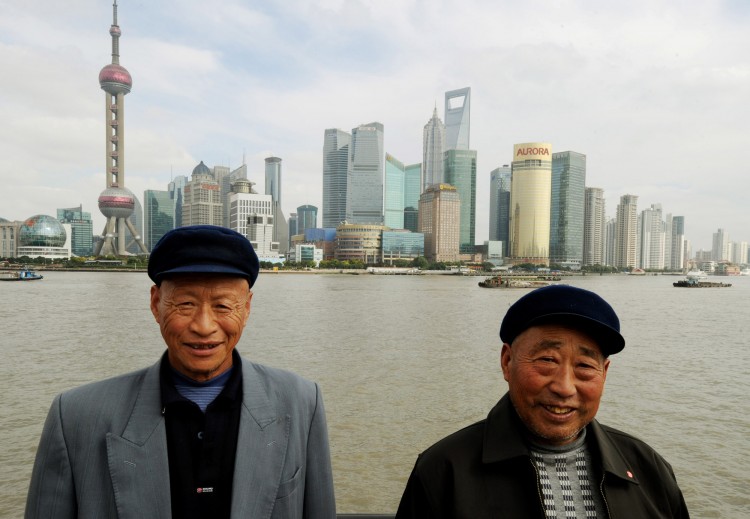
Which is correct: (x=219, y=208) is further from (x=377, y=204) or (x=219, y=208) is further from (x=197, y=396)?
(x=197, y=396)

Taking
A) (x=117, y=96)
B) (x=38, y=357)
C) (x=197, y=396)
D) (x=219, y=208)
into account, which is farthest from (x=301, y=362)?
(x=219, y=208)

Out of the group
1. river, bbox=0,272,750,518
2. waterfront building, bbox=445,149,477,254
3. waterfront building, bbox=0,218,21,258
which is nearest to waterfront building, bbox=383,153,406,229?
waterfront building, bbox=445,149,477,254

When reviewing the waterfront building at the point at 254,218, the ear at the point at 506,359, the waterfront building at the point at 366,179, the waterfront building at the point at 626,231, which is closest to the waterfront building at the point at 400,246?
the waterfront building at the point at 254,218

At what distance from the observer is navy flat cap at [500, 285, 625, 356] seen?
1647 millimetres

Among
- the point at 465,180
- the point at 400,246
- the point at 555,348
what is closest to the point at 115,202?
the point at 400,246

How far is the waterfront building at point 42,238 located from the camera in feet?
370

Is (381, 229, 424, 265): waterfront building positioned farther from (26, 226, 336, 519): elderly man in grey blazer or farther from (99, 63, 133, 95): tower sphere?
(26, 226, 336, 519): elderly man in grey blazer

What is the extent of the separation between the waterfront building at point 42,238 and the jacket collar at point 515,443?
130 metres

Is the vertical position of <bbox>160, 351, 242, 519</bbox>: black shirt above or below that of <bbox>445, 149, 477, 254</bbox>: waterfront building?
below

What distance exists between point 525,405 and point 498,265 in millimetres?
157115

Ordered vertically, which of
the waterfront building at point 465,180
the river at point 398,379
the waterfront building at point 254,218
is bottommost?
the river at point 398,379

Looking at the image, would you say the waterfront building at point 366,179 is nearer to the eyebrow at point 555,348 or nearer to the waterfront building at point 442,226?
the waterfront building at point 442,226

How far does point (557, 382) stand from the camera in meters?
1.66

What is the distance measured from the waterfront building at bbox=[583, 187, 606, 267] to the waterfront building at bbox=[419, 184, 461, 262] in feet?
174
